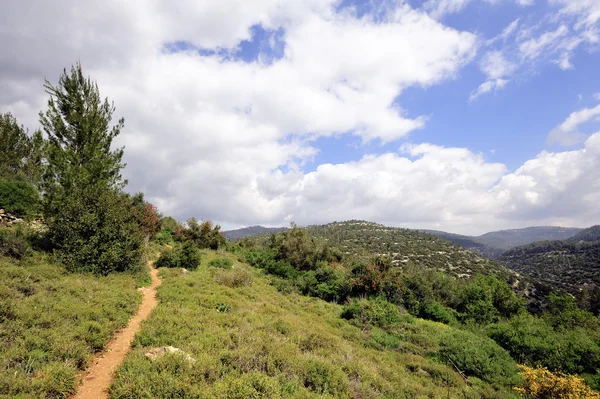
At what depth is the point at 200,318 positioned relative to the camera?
35.5 feet

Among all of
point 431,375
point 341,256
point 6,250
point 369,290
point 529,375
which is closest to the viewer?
point 529,375

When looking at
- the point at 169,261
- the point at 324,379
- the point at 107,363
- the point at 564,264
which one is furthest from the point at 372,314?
the point at 564,264

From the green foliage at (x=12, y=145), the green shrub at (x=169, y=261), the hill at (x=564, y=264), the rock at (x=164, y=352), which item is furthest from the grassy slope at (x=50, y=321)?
the hill at (x=564, y=264)

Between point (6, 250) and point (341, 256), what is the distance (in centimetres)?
3112

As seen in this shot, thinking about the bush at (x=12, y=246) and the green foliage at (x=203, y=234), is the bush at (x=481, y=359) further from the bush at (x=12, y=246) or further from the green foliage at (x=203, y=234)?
the green foliage at (x=203, y=234)

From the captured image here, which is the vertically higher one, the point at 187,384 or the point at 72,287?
the point at 72,287

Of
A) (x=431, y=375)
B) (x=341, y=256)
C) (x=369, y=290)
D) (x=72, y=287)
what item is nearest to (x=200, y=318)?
(x=72, y=287)

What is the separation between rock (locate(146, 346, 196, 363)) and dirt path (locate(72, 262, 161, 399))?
84cm

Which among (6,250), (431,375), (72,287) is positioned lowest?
(431,375)

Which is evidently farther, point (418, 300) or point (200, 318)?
point (418, 300)

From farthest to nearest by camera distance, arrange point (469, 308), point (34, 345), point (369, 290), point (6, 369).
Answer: point (469, 308) < point (369, 290) < point (34, 345) < point (6, 369)

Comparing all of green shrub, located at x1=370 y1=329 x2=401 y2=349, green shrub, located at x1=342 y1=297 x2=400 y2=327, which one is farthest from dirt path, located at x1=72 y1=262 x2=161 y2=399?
green shrub, located at x1=342 y1=297 x2=400 y2=327

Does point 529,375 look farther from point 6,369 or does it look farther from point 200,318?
point 6,369

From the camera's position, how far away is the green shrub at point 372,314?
18.1m
